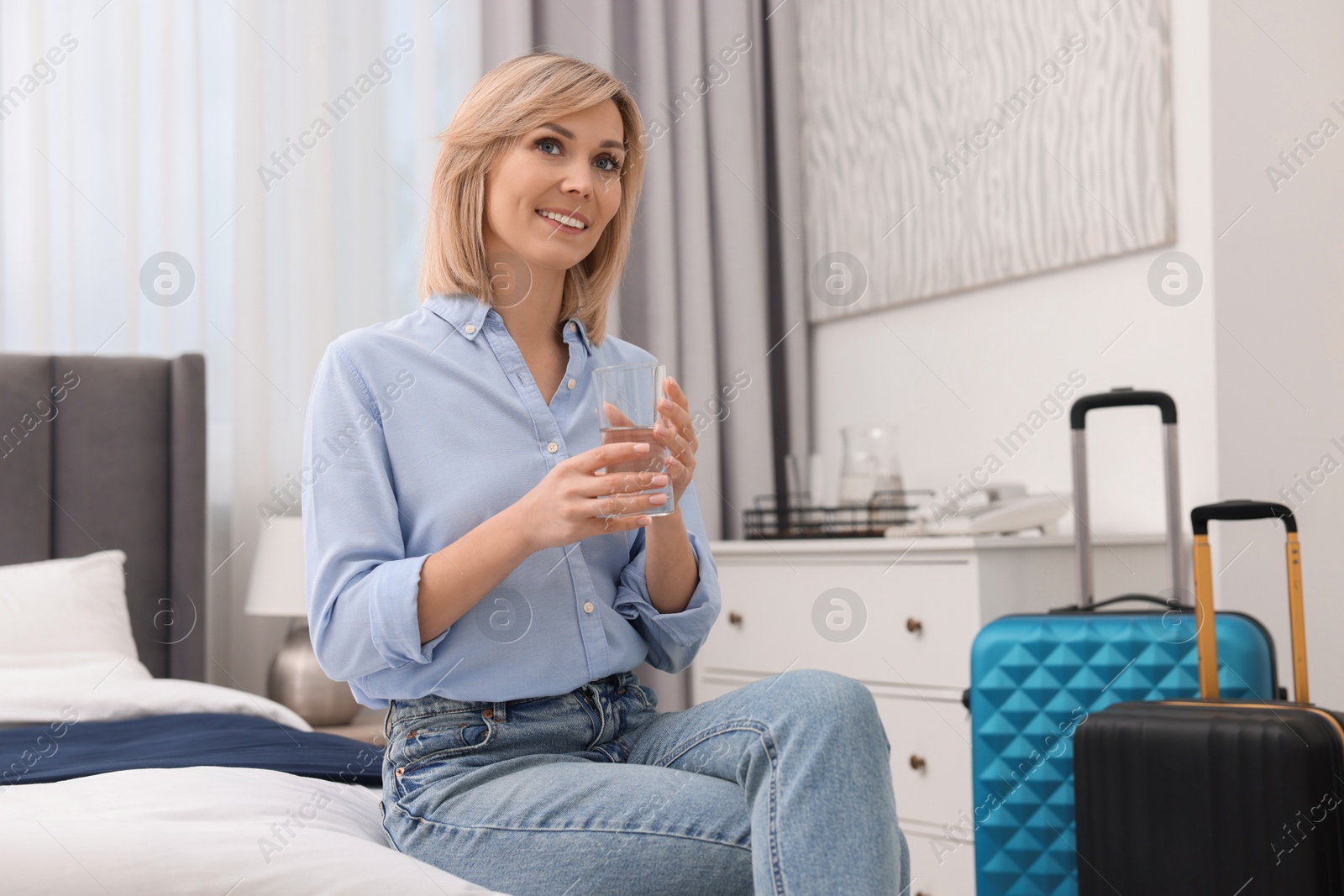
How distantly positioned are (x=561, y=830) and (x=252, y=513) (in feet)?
6.35

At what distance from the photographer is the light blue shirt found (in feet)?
3.35

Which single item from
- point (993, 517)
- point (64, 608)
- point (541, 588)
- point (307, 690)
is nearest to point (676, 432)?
point (541, 588)

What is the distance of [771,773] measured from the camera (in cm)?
89

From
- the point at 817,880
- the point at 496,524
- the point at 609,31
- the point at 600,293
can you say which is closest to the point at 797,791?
the point at 817,880

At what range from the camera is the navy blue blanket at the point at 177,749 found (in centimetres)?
140

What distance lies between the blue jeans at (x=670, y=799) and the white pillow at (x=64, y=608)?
142 centimetres

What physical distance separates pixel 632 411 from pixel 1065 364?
5.83 ft

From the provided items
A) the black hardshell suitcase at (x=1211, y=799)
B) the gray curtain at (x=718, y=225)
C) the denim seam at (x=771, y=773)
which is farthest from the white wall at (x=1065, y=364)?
the denim seam at (x=771, y=773)

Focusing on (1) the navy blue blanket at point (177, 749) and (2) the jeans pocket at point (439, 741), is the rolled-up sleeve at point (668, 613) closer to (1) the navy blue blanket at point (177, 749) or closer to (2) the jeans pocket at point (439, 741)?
(2) the jeans pocket at point (439, 741)

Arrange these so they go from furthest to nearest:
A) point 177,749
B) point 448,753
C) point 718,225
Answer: point 718,225, point 177,749, point 448,753

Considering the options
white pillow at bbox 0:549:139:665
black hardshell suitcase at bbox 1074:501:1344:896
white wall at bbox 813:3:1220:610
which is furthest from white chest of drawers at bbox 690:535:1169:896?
white pillow at bbox 0:549:139:665

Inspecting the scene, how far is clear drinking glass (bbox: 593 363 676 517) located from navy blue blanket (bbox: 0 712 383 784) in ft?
2.37

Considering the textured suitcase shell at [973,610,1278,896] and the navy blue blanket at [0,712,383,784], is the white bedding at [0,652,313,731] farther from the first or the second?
the textured suitcase shell at [973,610,1278,896]

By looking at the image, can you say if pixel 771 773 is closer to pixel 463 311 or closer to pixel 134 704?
pixel 463 311
